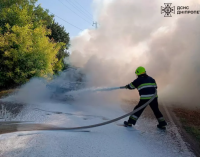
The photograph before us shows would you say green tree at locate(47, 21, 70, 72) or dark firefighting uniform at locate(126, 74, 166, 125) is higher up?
green tree at locate(47, 21, 70, 72)

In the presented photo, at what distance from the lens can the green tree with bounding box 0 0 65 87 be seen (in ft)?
33.5

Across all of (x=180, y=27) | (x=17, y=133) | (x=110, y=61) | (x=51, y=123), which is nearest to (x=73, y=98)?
(x=51, y=123)

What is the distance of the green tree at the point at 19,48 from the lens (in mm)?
10201

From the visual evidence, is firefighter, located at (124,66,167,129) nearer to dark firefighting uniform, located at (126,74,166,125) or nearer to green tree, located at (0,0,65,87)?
dark firefighting uniform, located at (126,74,166,125)

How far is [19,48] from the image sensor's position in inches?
407

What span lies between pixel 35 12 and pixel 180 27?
9581 millimetres

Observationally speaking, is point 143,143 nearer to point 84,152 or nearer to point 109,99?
point 84,152

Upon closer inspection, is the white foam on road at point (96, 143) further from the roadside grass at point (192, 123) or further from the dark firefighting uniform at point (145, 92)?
the roadside grass at point (192, 123)

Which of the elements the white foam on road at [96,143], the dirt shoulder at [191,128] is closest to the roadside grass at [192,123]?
the dirt shoulder at [191,128]

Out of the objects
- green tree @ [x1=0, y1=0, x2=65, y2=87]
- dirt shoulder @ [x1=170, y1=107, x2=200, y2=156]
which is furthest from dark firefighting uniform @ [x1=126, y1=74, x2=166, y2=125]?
green tree @ [x1=0, y1=0, x2=65, y2=87]

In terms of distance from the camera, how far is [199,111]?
8.28 meters

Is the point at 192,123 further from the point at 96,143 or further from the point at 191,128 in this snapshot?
the point at 96,143

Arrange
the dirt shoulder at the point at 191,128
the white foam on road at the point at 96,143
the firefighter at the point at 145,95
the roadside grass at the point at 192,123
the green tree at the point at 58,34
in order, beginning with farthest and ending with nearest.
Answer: the green tree at the point at 58,34
the firefighter at the point at 145,95
the roadside grass at the point at 192,123
the dirt shoulder at the point at 191,128
the white foam on road at the point at 96,143

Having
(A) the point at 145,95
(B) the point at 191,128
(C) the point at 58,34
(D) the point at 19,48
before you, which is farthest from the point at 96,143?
(C) the point at 58,34
